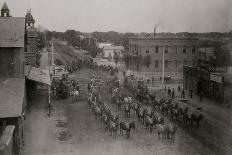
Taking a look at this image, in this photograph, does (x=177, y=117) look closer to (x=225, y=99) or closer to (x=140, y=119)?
(x=140, y=119)

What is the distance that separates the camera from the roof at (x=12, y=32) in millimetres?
28734

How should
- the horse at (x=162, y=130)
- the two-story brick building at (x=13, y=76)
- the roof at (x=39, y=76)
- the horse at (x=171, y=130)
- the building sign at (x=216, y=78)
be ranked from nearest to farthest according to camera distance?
1. the two-story brick building at (x=13, y=76)
2. the horse at (x=171, y=130)
3. the horse at (x=162, y=130)
4. the roof at (x=39, y=76)
5. the building sign at (x=216, y=78)

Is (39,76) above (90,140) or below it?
above

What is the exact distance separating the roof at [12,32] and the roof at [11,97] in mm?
2967

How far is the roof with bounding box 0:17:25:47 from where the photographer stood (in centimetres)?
2873

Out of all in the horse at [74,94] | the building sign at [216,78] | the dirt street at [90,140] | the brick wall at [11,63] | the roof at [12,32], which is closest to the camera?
the dirt street at [90,140]

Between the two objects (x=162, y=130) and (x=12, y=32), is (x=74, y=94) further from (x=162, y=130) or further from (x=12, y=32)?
(x=162, y=130)

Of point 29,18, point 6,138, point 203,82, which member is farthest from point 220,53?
point 6,138

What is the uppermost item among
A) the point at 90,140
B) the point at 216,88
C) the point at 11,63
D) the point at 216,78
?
the point at 11,63

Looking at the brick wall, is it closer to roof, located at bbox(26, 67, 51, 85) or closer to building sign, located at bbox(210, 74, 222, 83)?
roof, located at bbox(26, 67, 51, 85)

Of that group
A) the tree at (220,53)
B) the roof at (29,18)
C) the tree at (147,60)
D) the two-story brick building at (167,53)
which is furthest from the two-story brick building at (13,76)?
the tree at (220,53)

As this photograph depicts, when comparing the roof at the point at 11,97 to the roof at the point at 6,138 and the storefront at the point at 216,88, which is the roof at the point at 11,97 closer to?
the roof at the point at 6,138

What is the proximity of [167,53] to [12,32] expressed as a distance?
40869 millimetres

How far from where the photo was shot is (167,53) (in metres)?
66.5
